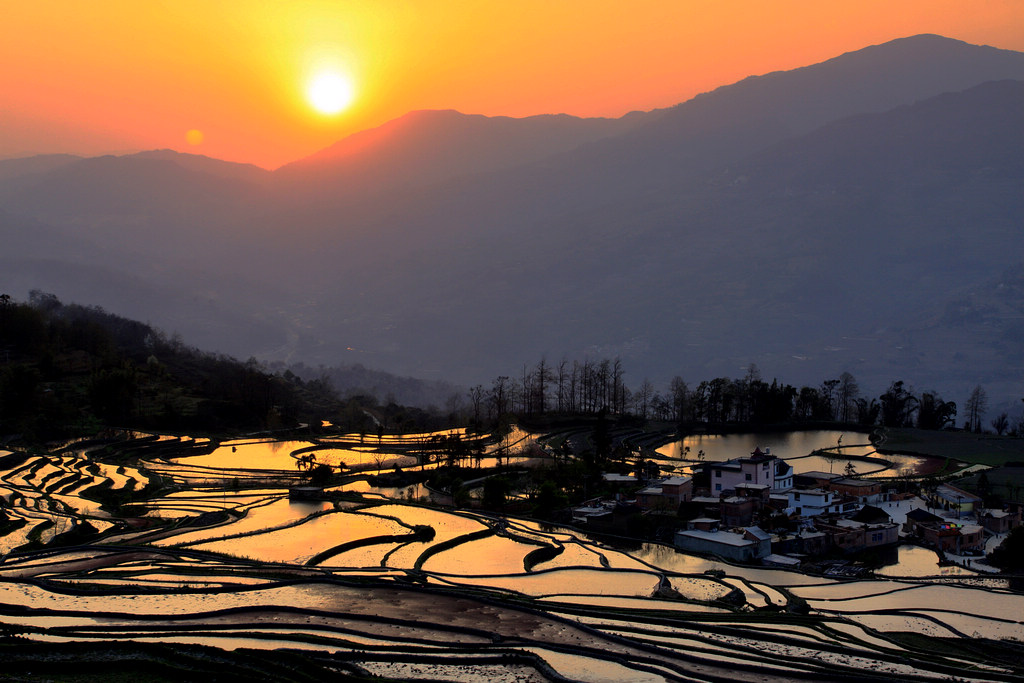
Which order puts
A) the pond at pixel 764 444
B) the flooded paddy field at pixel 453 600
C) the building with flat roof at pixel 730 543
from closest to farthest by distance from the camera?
the flooded paddy field at pixel 453 600 < the building with flat roof at pixel 730 543 < the pond at pixel 764 444

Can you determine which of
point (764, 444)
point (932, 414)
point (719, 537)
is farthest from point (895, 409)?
point (719, 537)

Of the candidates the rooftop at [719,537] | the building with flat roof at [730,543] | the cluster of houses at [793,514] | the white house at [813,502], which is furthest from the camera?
the white house at [813,502]

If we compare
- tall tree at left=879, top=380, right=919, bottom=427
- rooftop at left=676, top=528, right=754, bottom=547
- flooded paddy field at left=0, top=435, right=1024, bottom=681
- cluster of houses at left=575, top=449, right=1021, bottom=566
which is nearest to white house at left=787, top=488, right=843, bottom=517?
cluster of houses at left=575, top=449, right=1021, bottom=566

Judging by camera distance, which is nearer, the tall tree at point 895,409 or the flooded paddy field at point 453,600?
the flooded paddy field at point 453,600

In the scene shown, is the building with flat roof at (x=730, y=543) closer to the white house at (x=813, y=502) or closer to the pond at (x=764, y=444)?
the white house at (x=813, y=502)

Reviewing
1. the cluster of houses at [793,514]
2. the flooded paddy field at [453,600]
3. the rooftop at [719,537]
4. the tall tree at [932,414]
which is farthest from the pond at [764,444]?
the flooded paddy field at [453,600]

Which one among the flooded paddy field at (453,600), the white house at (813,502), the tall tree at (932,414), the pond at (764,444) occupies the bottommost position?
the flooded paddy field at (453,600)

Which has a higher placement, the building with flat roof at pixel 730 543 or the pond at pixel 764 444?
the pond at pixel 764 444

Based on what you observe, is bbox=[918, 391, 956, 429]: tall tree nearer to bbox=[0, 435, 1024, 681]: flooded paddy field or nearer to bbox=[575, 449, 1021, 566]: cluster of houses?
bbox=[575, 449, 1021, 566]: cluster of houses
